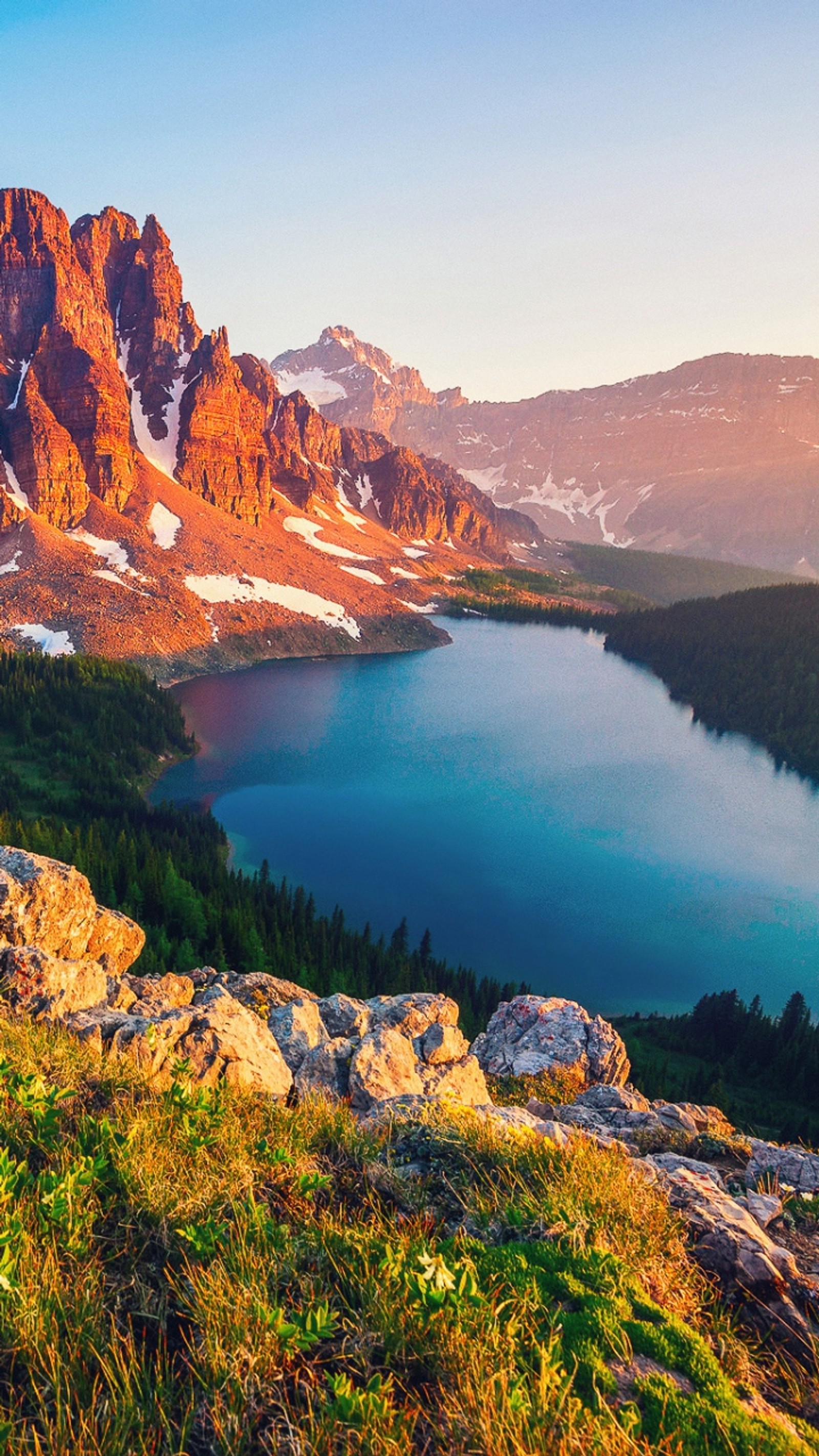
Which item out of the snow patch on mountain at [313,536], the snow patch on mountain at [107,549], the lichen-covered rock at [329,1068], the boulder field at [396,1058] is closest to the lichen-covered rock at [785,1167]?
the boulder field at [396,1058]

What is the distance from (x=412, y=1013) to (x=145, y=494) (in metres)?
114

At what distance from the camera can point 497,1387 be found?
2.82 meters

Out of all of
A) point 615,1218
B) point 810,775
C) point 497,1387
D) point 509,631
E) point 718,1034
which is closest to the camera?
point 497,1387

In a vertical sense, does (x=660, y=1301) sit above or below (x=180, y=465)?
below

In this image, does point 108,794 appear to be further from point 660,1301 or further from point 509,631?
point 509,631

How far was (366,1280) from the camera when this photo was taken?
11.4 feet

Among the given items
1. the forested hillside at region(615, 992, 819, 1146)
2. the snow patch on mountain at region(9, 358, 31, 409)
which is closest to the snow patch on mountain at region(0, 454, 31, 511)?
the snow patch on mountain at region(9, 358, 31, 409)

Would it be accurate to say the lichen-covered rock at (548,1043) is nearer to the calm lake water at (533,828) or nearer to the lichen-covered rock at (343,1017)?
the lichen-covered rock at (343,1017)

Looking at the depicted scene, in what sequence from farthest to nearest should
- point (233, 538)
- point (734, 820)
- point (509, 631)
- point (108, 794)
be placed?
point (509, 631)
point (233, 538)
point (734, 820)
point (108, 794)

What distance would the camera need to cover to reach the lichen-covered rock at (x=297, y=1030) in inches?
428

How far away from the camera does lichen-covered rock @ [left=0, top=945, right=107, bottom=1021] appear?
28.2 feet

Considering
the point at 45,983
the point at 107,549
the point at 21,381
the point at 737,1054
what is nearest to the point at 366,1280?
the point at 45,983

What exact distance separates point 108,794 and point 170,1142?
44935 mm

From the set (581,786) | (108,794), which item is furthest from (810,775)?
(108,794)
